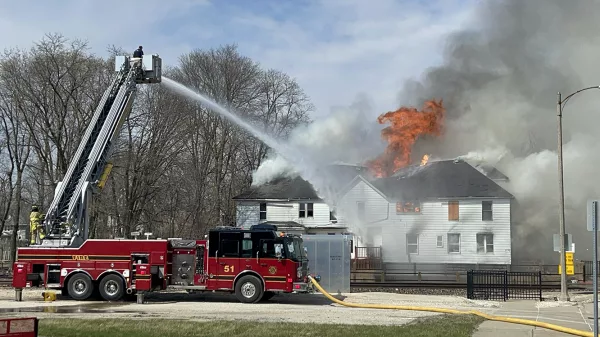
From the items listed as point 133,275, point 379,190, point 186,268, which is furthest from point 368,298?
point 379,190

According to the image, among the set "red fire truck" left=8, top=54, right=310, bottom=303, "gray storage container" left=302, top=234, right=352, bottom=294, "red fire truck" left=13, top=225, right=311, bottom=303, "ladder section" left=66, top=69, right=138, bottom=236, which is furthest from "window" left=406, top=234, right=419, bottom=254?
"ladder section" left=66, top=69, right=138, bottom=236

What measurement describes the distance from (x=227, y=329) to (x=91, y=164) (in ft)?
34.7

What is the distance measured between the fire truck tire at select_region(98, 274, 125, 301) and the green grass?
5.55 meters

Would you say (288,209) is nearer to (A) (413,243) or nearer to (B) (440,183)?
(A) (413,243)

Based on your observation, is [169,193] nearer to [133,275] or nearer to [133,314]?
[133,275]

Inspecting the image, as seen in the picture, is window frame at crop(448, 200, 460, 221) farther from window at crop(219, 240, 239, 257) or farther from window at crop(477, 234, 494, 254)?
window at crop(219, 240, 239, 257)

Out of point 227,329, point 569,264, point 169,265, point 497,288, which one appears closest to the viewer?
point 227,329

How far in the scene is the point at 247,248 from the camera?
21688 millimetres

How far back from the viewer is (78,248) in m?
22.0

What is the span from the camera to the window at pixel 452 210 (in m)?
47.3

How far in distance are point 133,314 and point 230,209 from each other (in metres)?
38.7

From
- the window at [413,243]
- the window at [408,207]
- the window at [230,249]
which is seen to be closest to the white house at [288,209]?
the window at [413,243]

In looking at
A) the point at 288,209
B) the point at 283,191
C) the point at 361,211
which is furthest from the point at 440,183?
the point at 283,191

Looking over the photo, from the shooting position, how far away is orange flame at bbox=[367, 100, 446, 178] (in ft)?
147
